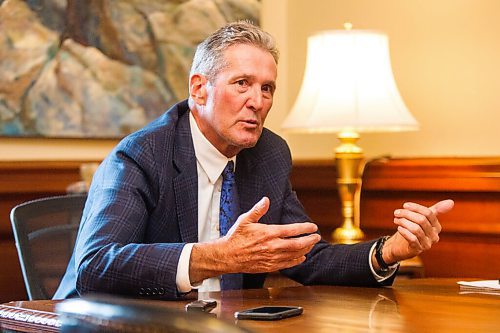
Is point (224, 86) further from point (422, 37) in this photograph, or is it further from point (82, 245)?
point (422, 37)

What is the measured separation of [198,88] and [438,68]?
1661 millimetres

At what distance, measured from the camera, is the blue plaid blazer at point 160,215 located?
7.53ft

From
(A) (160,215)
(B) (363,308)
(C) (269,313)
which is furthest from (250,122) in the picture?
(C) (269,313)

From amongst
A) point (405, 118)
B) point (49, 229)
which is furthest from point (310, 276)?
point (405, 118)

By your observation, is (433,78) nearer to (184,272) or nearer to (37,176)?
(37,176)

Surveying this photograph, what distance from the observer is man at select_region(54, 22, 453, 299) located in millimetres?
2264

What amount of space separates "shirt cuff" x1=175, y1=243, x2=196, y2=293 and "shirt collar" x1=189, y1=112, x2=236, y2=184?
55cm

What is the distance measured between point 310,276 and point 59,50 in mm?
1753

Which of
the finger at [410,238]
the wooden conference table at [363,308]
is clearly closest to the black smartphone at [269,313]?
the wooden conference table at [363,308]

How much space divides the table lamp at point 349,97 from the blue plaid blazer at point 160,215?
815 mm

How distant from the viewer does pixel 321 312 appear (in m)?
2.09

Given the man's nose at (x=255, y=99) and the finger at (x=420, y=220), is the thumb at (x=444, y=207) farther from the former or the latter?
the man's nose at (x=255, y=99)

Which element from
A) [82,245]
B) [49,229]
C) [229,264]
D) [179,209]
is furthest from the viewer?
[49,229]

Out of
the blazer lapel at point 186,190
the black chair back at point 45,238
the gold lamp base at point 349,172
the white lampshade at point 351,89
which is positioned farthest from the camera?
the gold lamp base at point 349,172
